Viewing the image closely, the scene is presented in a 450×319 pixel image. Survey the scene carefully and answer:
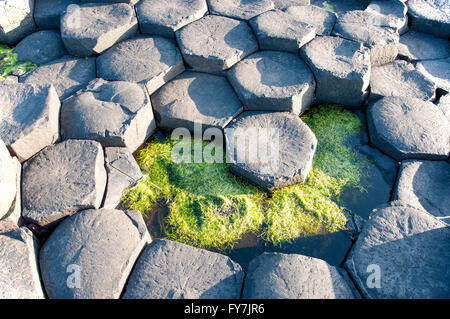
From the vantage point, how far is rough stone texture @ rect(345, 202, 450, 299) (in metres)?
2.16

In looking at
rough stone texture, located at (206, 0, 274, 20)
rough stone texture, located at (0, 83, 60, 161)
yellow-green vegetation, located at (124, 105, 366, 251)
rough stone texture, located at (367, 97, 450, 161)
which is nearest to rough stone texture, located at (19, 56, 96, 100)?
rough stone texture, located at (0, 83, 60, 161)

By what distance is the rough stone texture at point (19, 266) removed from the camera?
85.0 inches

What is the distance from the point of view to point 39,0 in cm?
396

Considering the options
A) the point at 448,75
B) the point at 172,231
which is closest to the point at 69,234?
the point at 172,231

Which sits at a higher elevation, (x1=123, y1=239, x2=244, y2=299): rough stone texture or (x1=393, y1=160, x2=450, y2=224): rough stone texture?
(x1=393, y1=160, x2=450, y2=224): rough stone texture

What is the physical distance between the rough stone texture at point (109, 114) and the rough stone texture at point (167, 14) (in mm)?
712

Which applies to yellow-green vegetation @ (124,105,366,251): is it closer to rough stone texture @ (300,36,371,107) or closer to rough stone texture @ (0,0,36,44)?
rough stone texture @ (300,36,371,107)

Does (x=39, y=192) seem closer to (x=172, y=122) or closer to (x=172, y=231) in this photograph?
(x=172, y=231)

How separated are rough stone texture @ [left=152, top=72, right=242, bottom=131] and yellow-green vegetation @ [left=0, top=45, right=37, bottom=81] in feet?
4.51

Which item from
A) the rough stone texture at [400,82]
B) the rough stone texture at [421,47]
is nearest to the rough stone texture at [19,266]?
the rough stone texture at [400,82]

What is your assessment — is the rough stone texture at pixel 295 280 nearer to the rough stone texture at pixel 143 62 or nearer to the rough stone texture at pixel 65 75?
the rough stone texture at pixel 143 62

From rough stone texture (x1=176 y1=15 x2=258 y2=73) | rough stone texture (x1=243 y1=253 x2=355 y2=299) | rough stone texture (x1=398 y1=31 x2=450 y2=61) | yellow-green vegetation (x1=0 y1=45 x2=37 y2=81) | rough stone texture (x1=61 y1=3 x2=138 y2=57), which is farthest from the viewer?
rough stone texture (x1=398 y1=31 x2=450 y2=61)

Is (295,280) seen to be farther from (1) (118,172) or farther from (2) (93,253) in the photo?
(1) (118,172)

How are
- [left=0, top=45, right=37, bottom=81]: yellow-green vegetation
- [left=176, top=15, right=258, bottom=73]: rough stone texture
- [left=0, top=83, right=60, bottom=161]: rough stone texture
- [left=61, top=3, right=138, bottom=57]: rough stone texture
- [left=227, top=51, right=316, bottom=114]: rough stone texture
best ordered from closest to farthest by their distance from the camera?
[left=0, top=83, right=60, bottom=161]: rough stone texture
[left=227, top=51, right=316, bottom=114]: rough stone texture
[left=176, top=15, right=258, bottom=73]: rough stone texture
[left=61, top=3, right=138, bottom=57]: rough stone texture
[left=0, top=45, right=37, bottom=81]: yellow-green vegetation
